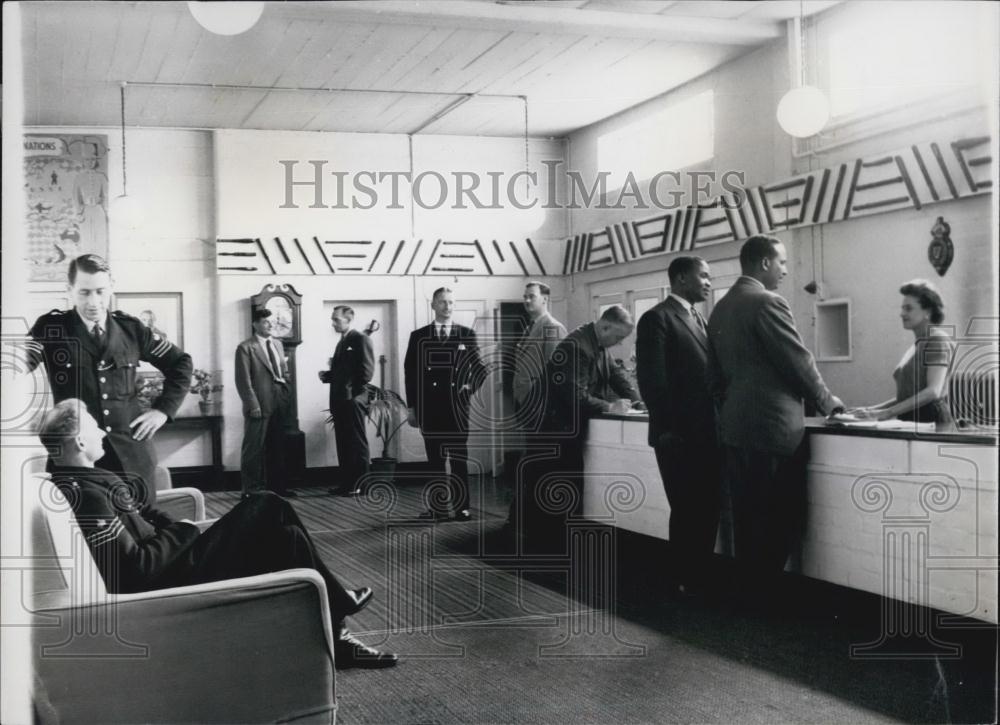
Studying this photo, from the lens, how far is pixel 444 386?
3223 mm

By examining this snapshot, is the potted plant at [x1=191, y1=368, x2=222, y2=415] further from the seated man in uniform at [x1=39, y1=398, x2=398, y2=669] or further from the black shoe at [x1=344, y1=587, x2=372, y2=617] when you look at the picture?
the black shoe at [x1=344, y1=587, x2=372, y2=617]

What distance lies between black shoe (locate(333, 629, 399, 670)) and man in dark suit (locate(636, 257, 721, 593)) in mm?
1343

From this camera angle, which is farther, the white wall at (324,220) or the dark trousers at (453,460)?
the dark trousers at (453,460)

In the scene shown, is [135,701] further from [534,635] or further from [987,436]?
[987,436]

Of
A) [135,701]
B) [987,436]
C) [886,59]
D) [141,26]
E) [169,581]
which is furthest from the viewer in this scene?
[886,59]

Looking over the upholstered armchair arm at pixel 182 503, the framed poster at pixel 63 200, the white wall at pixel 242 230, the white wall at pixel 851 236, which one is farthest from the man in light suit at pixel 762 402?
the framed poster at pixel 63 200

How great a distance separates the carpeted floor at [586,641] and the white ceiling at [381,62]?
1365mm

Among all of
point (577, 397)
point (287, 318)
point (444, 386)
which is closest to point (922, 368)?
point (577, 397)

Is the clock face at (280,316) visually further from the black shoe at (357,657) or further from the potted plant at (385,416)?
the black shoe at (357,657)

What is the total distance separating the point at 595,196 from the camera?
320cm

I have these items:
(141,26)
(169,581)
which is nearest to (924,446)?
(169,581)

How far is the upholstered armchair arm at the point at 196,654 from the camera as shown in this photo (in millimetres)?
2023

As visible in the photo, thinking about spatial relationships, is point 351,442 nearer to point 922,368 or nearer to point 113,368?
point 113,368

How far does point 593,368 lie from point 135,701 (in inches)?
77.3
